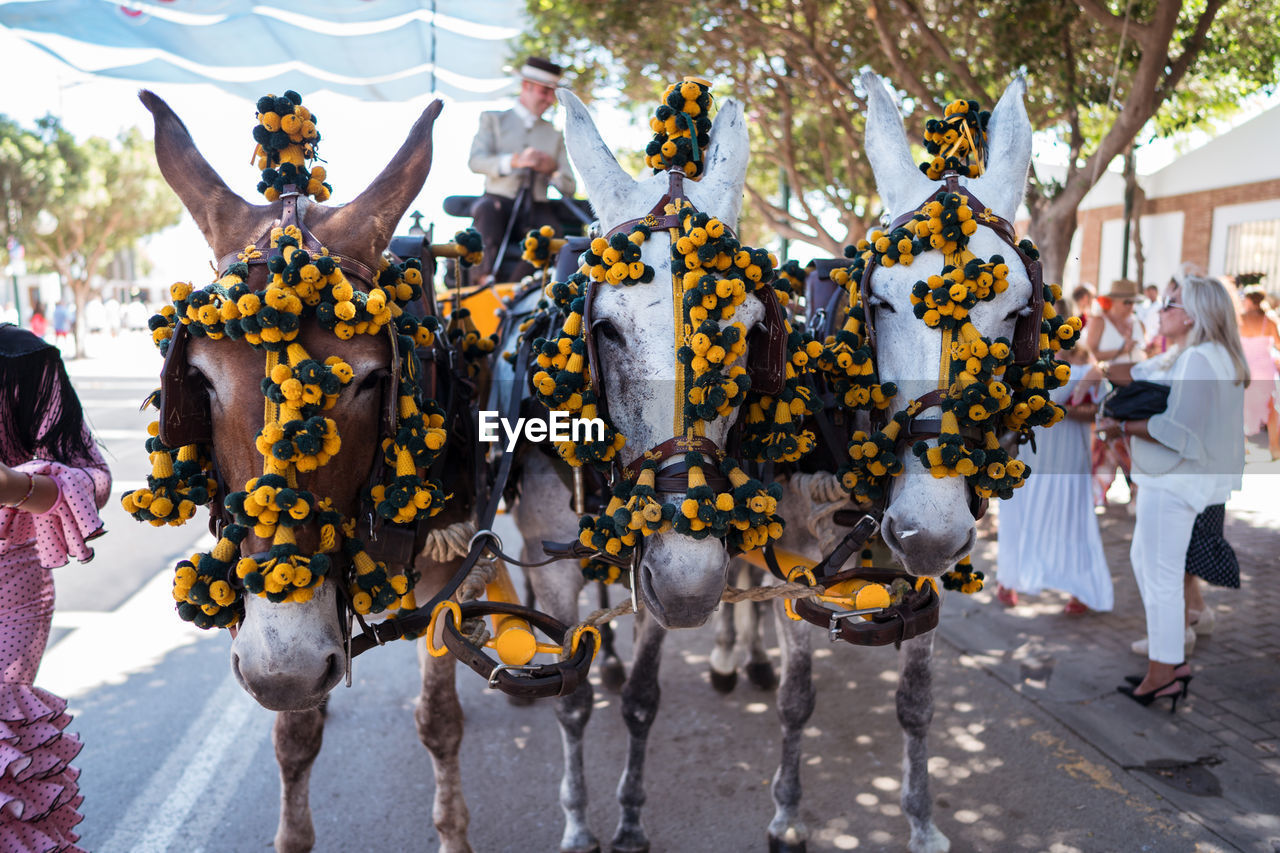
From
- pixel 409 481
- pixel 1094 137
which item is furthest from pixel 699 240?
pixel 1094 137

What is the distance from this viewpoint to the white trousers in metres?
4.54

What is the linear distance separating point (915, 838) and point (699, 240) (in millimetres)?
2800

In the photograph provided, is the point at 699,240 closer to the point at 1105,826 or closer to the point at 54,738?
the point at 54,738

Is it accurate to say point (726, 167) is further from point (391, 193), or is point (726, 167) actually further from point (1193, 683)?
point (1193, 683)

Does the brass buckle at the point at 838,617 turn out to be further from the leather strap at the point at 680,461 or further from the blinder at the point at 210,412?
the blinder at the point at 210,412

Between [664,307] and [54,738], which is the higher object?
[664,307]

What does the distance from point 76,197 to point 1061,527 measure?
1257 inches

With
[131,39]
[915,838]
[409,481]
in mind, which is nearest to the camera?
[409,481]

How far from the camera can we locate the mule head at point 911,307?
95.5 inches

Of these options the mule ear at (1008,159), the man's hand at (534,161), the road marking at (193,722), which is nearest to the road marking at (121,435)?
the road marking at (193,722)

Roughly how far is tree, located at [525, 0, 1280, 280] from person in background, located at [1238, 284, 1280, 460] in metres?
1.95

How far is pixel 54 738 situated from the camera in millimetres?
2752

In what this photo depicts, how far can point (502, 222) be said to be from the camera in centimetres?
489

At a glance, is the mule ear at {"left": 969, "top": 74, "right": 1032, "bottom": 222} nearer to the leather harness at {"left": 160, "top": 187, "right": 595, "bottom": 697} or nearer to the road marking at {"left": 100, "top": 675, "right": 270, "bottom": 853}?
the leather harness at {"left": 160, "top": 187, "right": 595, "bottom": 697}
